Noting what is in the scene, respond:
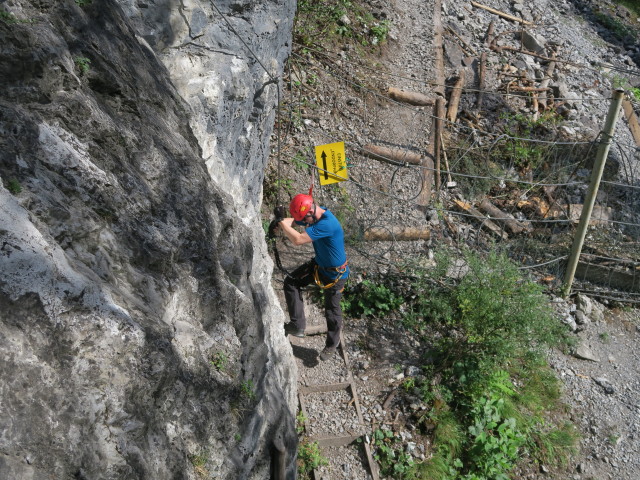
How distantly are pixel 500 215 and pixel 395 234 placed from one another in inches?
74.8

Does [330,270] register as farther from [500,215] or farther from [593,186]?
[500,215]

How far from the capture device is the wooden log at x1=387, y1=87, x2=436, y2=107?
8914mm

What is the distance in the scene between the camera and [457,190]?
8359 millimetres

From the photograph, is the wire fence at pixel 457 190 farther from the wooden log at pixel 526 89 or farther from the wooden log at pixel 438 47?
the wooden log at pixel 526 89

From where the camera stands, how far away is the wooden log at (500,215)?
26.5ft

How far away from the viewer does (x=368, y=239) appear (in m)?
7.30

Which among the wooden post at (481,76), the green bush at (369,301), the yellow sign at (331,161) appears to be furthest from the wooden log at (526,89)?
the green bush at (369,301)

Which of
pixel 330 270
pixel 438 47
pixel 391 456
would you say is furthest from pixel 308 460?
pixel 438 47

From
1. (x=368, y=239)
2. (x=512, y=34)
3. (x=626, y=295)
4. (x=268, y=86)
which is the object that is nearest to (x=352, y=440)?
(x=368, y=239)

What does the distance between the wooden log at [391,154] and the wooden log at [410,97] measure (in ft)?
3.88

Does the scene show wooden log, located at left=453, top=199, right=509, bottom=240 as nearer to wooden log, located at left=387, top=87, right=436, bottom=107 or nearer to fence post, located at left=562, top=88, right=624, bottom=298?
fence post, located at left=562, top=88, right=624, bottom=298

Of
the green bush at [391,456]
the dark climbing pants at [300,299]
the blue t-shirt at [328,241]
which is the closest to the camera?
the green bush at [391,456]

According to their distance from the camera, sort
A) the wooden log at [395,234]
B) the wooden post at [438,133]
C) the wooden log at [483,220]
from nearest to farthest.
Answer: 1. the wooden log at [395,234]
2. the wooden log at [483,220]
3. the wooden post at [438,133]

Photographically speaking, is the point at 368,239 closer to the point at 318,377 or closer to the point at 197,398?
the point at 318,377
